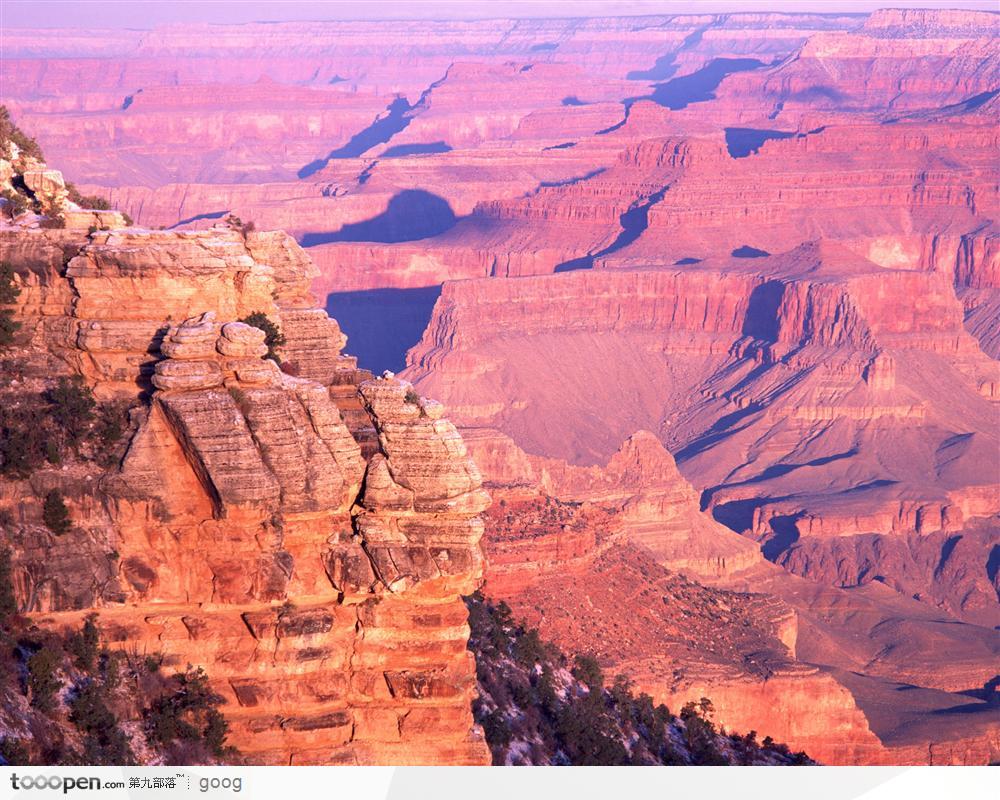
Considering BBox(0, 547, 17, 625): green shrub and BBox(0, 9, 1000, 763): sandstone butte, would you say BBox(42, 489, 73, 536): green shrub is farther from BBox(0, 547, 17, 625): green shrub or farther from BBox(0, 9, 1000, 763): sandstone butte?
BBox(0, 9, 1000, 763): sandstone butte

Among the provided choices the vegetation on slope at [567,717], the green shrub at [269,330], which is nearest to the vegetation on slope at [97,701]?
the green shrub at [269,330]

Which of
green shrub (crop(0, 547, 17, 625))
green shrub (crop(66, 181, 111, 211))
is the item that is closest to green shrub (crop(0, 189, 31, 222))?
green shrub (crop(66, 181, 111, 211))

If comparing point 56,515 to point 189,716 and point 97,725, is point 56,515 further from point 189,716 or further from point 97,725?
point 189,716

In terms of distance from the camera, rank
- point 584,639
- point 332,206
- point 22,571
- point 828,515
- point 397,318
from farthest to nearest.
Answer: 1. point 332,206
2. point 397,318
3. point 828,515
4. point 584,639
5. point 22,571

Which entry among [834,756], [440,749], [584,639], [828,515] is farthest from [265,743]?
[828,515]

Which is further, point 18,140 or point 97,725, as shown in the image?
point 18,140

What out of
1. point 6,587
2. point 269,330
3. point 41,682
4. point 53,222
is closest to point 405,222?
point 53,222

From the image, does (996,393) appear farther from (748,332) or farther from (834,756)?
(834,756)
